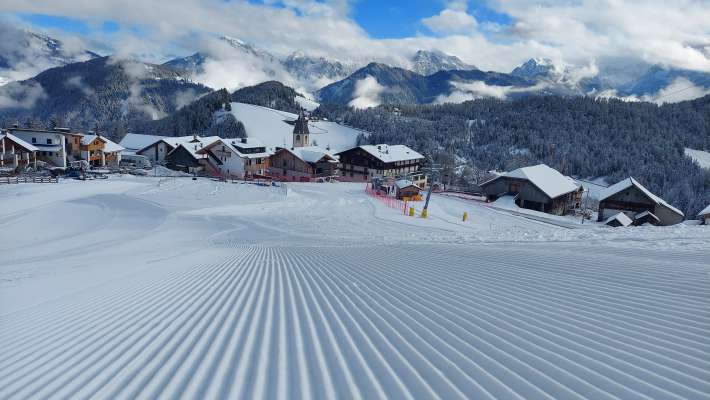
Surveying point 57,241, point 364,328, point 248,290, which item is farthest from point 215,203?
point 364,328

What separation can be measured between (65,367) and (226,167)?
61182 millimetres

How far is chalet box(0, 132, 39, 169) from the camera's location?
46031mm

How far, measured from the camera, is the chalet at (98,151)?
61000 millimetres

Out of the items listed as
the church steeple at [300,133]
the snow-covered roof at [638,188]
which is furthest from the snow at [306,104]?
the snow-covered roof at [638,188]

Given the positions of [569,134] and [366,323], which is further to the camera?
[569,134]

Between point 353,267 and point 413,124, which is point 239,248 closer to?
point 353,267

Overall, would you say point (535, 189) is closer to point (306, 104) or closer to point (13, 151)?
point (13, 151)

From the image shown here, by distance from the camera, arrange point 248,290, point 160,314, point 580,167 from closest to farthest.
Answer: point 160,314 < point 248,290 < point 580,167

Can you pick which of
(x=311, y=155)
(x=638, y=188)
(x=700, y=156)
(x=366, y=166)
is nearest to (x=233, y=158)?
(x=311, y=155)

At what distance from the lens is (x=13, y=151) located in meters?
47.4

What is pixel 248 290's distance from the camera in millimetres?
9047

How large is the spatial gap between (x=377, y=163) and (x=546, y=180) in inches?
1047

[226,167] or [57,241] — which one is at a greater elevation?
[226,167]

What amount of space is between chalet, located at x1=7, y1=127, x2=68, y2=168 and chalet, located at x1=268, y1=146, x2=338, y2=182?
2694 centimetres
